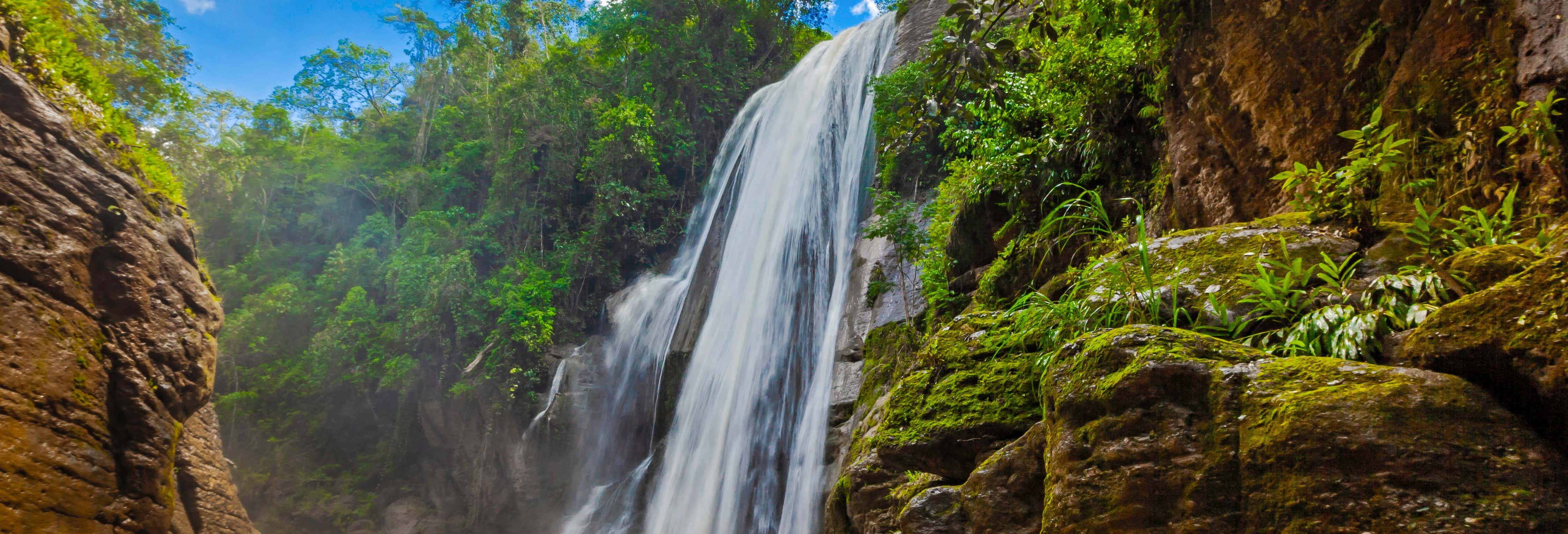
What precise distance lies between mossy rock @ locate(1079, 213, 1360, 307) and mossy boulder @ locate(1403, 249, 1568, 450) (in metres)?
0.84

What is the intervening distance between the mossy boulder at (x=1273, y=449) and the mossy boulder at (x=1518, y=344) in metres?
0.10

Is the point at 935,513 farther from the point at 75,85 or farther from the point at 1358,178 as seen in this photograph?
the point at 75,85

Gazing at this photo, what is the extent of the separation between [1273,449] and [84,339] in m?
7.79

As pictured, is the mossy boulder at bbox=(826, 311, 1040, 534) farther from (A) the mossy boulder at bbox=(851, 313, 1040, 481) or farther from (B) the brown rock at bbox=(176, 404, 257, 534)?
(B) the brown rock at bbox=(176, 404, 257, 534)

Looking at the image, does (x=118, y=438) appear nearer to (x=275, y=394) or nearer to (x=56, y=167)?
(x=56, y=167)

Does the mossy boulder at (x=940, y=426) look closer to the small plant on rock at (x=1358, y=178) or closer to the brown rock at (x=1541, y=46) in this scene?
the small plant on rock at (x=1358, y=178)

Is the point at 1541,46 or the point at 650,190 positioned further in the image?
the point at 650,190

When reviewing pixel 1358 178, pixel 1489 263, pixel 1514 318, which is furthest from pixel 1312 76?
pixel 1514 318

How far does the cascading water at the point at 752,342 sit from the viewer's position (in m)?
9.60

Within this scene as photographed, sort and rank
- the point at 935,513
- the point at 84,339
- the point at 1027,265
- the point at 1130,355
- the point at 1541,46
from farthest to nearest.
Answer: the point at 84,339
the point at 1027,265
the point at 935,513
the point at 1541,46
the point at 1130,355

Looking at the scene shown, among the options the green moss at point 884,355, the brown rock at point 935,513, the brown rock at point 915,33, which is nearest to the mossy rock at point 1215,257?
the brown rock at point 935,513

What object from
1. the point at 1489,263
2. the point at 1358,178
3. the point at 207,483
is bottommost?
the point at 207,483

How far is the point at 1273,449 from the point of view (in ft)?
5.19

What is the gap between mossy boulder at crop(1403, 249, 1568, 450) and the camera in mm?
1453
